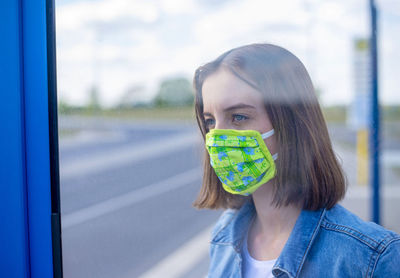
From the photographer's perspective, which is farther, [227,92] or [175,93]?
[175,93]

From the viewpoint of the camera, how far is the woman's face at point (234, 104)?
1028 millimetres

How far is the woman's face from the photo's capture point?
1.03m

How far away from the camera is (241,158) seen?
1.09 meters

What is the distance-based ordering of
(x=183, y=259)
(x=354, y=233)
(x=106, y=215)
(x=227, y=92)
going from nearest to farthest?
1. (x=354, y=233)
2. (x=227, y=92)
3. (x=106, y=215)
4. (x=183, y=259)

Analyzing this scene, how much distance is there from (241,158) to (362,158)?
126 centimetres

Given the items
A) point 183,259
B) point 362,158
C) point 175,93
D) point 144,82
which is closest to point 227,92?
point 175,93

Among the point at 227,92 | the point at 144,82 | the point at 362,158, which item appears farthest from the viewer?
the point at 362,158

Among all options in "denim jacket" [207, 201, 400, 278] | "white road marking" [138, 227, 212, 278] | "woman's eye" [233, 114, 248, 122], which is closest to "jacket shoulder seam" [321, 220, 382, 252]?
"denim jacket" [207, 201, 400, 278]

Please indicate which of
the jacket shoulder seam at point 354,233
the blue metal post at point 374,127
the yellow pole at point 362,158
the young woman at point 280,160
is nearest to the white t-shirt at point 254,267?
the young woman at point 280,160

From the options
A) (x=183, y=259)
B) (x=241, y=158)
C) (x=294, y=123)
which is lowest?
(x=183, y=259)

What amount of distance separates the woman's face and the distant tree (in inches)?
6.1

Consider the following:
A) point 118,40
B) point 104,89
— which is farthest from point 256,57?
point 104,89

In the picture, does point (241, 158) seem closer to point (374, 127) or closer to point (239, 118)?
point (239, 118)

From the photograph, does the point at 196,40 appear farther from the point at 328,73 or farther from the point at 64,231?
A: the point at 64,231
